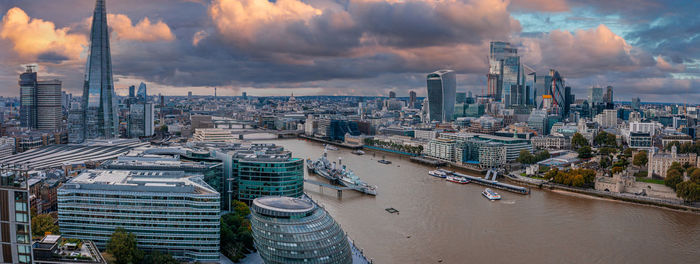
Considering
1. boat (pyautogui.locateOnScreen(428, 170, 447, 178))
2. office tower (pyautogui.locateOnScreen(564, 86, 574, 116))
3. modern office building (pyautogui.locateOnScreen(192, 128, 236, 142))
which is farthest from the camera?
office tower (pyautogui.locateOnScreen(564, 86, 574, 116))

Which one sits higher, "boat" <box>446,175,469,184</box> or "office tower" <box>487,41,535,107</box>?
"office tower" <box>487,41,535,107</box>

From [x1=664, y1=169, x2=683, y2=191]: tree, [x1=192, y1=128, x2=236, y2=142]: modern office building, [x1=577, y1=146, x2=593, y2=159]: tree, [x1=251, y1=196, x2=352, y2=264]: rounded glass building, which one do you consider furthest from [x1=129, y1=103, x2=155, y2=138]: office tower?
[x1=664, y1=169, x2=683, y2=191]: tree

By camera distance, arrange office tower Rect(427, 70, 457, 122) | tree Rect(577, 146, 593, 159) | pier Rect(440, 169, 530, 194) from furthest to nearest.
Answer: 1. office tower Rect(427, 70, 457, 122)
2. tree Rect(577, 146, 593, 159)
3. pier Rect(440, 169, 530, 194)

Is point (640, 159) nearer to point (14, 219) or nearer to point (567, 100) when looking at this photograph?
point (14, 219)

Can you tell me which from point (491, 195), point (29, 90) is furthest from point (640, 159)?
point (29, 90)

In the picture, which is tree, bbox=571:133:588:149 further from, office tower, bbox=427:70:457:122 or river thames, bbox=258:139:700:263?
office tower, bbox=427:70:457:122

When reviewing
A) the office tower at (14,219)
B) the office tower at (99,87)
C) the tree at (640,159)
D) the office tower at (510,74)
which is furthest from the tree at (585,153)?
the office tower at (510,74)

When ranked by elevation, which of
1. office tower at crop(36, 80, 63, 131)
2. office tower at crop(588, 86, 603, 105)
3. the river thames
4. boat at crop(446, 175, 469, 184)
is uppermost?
office tower at crop(588, 86, 603, 105)

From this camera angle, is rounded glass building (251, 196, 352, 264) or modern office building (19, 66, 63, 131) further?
modern office building (19, 66, 63, 131)

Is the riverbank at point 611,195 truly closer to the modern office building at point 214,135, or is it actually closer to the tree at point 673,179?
the tree at point 673,179
